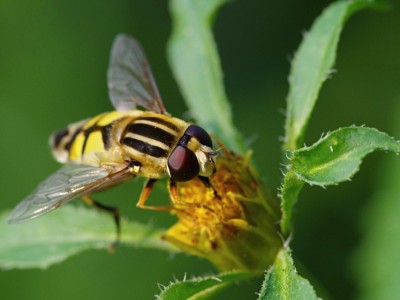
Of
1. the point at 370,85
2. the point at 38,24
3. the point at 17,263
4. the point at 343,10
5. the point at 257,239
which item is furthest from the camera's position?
the point at 38,24

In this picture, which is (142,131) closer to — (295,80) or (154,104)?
(154,104)

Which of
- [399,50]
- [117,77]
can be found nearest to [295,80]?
[117,77]

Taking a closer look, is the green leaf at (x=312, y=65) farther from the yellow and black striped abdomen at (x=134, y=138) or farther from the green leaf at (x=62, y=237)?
the green leaf at (x=62, y=237)

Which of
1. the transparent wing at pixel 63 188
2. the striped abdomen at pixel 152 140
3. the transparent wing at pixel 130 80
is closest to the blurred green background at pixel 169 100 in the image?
the transparent wing at pixel 130 80

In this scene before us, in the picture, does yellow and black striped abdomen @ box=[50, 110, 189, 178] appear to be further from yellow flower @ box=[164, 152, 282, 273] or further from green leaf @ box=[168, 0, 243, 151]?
green leaf @ box=[168, 0, 243, 151]

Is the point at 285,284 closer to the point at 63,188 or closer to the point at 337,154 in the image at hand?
the point at 337,154

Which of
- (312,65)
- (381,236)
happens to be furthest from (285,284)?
(381,236)

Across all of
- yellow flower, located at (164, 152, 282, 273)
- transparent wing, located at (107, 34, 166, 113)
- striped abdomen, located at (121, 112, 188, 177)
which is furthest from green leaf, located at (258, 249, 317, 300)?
transparent wing, located at (107, 34, 166, 113)
